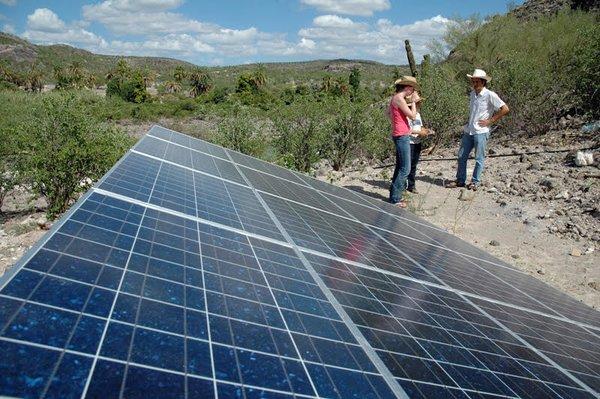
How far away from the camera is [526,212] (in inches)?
400

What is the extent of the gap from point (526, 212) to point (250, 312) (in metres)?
9.48

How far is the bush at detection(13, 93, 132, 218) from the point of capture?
16875 millimetres

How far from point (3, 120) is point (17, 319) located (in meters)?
34.3

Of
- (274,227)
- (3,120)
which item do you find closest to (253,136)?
(274,227)

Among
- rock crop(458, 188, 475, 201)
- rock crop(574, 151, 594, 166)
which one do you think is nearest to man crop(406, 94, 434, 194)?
rock crop(458, 188, 475, 201)

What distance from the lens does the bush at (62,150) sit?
16875mm

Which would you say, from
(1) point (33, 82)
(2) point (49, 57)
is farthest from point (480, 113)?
(2) point (49, 57)

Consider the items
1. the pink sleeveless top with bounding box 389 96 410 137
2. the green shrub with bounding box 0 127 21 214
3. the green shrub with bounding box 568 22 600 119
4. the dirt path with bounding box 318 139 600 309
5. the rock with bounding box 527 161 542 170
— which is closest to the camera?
the dirt path with bounding box 318 139 600 309

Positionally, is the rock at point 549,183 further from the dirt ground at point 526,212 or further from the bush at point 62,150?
the bush at point 62,150

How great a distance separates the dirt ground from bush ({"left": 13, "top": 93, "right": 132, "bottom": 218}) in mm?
2622

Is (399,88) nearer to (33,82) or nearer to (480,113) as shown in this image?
(480,113)

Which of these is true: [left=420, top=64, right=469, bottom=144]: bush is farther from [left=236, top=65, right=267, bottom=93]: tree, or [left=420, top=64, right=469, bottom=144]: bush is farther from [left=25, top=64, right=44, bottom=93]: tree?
[left=25, top=64, right=44, bottom=93]: tree

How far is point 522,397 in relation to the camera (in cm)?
247

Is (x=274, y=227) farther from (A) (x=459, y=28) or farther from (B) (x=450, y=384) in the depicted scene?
(A) (x=459, y=28)
